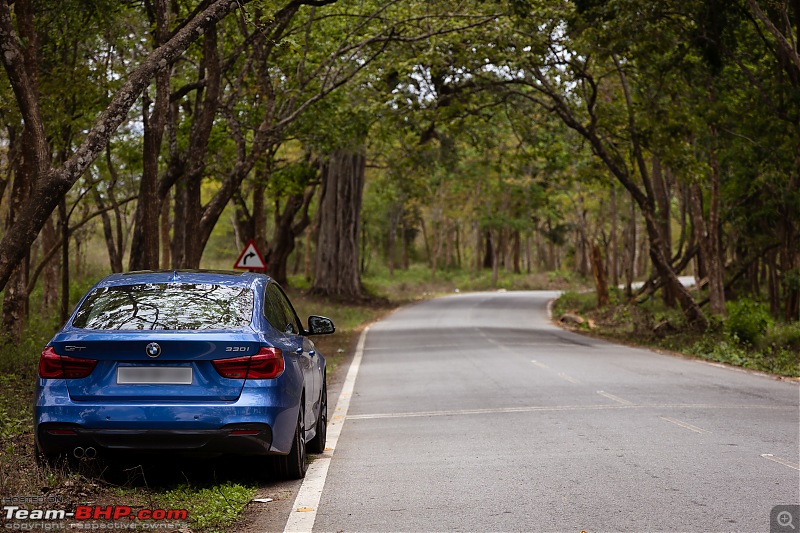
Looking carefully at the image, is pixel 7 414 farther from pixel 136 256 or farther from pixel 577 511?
pixel 136 256

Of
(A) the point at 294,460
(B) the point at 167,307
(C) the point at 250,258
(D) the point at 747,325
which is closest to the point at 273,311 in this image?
(B) the point at 167,307

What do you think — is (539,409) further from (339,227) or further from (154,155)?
(339,227)

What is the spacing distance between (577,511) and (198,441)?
8.35 feet

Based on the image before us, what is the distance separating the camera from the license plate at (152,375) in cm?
645

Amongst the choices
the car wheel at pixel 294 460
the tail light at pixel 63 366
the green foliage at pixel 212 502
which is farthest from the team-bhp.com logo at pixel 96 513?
the car wheel at pixel 294 460

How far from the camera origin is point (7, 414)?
941 centimetres

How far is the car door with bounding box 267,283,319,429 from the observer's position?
7496 millimetres

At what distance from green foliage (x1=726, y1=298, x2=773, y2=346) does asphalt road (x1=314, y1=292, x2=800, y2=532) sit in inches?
115

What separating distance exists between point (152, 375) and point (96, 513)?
3.36ft

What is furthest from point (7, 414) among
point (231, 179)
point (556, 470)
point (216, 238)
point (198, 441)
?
point (216, 238)

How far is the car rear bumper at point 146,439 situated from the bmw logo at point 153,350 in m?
0.51

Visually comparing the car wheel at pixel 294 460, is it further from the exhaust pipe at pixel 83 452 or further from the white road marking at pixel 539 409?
the white road marking at pixel 539 409

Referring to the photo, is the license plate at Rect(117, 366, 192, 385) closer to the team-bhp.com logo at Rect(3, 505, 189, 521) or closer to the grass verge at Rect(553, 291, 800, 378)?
the team-bhp.com logo at Rect(3, 505, 189, 521)

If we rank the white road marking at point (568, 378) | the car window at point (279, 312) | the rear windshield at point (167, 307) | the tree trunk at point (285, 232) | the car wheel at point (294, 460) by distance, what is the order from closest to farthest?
the rear windshield at point (167, 307) → the car wheel at point (294, 460) → the car window at point (279, 312) → the white road marking at point (568, 378) → the tree trunk at point (285, 232)
